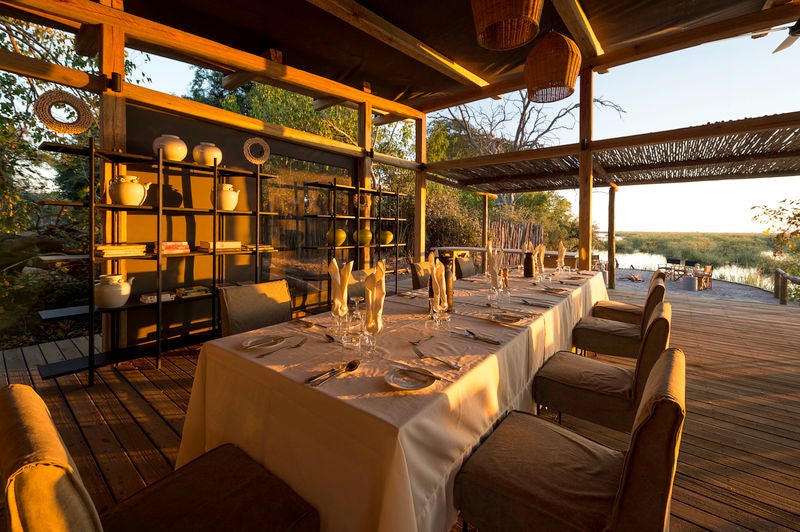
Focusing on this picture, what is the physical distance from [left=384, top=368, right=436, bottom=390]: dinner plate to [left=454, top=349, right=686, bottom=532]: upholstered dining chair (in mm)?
309

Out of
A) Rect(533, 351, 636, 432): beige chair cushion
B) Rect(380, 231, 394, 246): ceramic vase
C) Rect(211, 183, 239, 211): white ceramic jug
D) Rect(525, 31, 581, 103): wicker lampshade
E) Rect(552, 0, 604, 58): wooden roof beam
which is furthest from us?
Rect(380, 231, 394, 246): ceramic vase

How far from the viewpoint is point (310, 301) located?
17.5ft

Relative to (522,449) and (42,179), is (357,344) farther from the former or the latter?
(42,179)

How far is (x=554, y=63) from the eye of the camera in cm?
272

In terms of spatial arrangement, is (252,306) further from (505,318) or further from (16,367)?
(16,367)

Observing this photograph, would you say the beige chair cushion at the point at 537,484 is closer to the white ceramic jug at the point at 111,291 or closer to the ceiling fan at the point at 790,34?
the white ceramic jug at the point at 111,291

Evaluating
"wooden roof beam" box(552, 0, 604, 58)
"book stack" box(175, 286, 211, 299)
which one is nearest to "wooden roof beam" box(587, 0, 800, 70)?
"wooden roof beam" box(552, 0, 604, 58)

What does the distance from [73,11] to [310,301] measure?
12.3ft

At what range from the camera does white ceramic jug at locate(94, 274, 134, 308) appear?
2.96 metres

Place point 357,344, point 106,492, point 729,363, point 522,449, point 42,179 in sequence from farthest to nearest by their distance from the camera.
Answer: point 42,179
point 729,363
point 106,492
point 357,344
point 522,449

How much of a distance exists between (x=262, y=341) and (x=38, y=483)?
1.03 metres

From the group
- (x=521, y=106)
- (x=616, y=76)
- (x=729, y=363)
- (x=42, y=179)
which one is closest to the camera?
(x=729, y=363)

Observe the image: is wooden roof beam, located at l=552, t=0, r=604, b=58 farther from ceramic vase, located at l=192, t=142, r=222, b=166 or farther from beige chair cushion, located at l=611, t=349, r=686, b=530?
beige chair cushion, located at l=611, t=349, r=686, b=530

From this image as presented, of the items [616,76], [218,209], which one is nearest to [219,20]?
[218,209]
